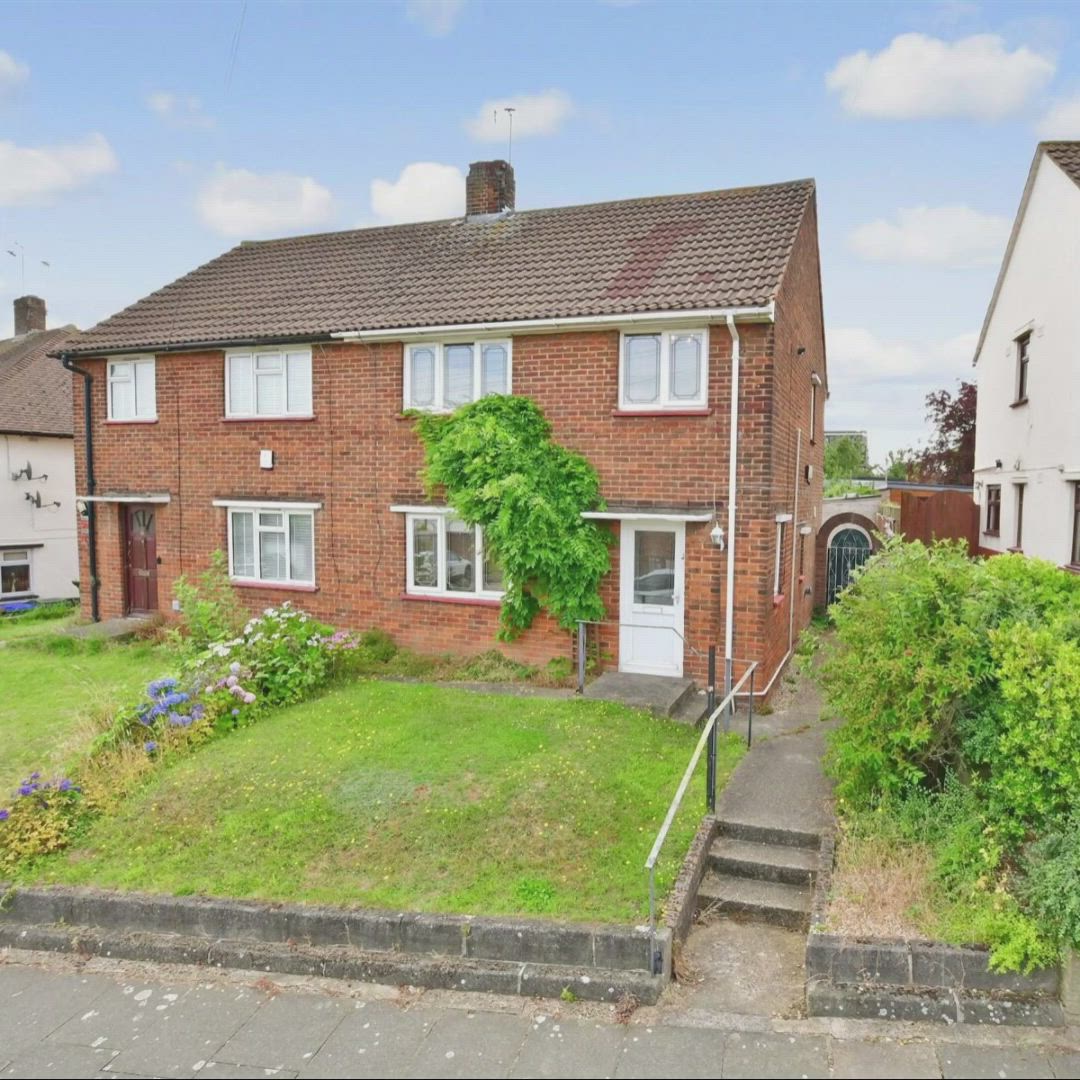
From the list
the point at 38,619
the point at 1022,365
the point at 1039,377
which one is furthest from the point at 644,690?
the point at 38,619

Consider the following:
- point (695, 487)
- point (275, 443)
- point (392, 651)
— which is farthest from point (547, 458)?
point (275, 443)

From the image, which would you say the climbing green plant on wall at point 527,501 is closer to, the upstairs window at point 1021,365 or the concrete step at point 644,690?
the concrete step at point 644,690

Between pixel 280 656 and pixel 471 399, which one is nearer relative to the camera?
pixel 280 656

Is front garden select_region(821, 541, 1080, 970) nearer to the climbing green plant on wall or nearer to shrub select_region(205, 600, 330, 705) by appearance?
the climbing green plant on wall

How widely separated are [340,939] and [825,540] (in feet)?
43.9

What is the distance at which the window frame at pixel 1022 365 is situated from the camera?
15.7 m

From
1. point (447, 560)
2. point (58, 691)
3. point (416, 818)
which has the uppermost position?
point (447, 560)

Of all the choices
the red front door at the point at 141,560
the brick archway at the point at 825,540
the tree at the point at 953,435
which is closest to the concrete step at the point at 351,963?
the red front door at the point at 141,560

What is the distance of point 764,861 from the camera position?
20.0 feet

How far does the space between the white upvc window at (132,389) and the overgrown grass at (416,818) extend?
761cm

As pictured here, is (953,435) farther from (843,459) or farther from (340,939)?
(340,939)

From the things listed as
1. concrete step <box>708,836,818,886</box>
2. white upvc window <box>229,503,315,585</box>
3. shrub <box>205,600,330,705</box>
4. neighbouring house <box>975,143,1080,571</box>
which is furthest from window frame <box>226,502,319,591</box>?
neighbouring house <box>975,143,1080,571</box>

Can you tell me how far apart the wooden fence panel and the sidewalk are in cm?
1553

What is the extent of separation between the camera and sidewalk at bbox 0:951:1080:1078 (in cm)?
427
